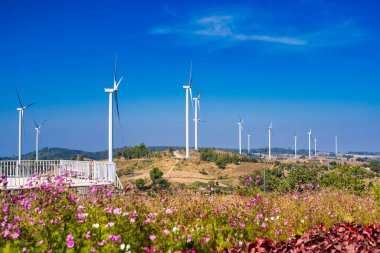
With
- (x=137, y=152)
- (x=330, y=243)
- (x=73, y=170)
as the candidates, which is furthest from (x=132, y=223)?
(x=137, y=152)

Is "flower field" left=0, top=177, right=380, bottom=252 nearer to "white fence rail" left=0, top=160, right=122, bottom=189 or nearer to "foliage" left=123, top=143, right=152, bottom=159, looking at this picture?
"white fence rail" left=0, top=160, right=122, bottom=189

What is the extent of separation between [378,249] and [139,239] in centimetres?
351

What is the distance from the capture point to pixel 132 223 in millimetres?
6891

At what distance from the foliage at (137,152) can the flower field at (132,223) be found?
3222 inches

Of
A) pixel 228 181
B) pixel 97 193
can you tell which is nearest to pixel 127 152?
pixel 228 181

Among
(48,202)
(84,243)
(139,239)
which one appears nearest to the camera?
(84,243)

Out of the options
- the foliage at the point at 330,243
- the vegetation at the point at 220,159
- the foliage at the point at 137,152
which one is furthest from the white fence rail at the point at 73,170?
the foliage at the point at 137,152

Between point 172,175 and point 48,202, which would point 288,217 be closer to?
point 48,202

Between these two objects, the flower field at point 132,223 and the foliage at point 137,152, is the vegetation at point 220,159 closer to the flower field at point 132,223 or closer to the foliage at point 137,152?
the foliage at point 137,152

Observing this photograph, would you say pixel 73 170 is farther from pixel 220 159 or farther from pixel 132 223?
pixel 220 159

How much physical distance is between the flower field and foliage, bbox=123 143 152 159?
81.8 meters

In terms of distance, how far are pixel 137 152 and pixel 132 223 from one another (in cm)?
9088

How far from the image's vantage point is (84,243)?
5938 millimetres

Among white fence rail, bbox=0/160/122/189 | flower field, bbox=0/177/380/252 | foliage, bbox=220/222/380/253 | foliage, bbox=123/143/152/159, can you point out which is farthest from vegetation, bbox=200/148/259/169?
foliage, bbox=220/222/380/253
